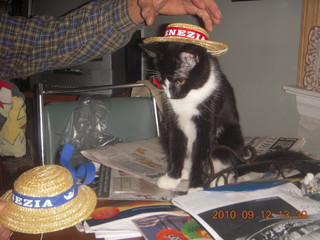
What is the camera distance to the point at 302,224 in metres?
0.54

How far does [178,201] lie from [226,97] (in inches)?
22.5

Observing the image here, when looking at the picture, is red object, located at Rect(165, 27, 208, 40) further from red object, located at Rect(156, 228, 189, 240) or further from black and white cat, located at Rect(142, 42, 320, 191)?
red object, located at Rect(156, 228, 189, 240)

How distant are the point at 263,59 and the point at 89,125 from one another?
2.90 feet

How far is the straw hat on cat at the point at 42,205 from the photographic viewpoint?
18.2 inches

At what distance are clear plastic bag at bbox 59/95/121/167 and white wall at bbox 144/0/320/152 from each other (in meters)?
0.74

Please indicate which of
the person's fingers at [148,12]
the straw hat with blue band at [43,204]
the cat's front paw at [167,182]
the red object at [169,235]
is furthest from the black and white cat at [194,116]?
the straw hat with blue band at [43,204]

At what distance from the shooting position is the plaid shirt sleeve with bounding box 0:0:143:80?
1053 mm

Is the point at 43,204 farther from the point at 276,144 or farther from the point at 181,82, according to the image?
the point at 276,144

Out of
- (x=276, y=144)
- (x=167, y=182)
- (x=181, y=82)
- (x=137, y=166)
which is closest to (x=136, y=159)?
(x=137, y=166)

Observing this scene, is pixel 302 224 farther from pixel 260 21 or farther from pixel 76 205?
pixel 260 21

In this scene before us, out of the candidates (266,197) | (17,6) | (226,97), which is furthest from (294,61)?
(17,6)

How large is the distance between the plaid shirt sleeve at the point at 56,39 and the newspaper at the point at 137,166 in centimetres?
37
